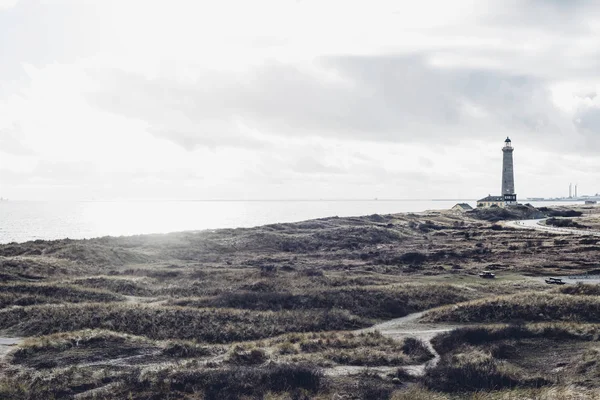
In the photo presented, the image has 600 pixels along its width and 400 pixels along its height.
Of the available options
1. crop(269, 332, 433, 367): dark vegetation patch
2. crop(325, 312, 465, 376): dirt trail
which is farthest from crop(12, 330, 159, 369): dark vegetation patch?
crop(325, 312, 465, 376): dirt trail

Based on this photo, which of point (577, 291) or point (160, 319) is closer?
point (160, 319)

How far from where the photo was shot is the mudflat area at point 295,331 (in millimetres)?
20172

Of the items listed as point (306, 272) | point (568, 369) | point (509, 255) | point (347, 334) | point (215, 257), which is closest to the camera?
point (568, 369)

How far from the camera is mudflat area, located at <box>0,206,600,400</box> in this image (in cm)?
2017

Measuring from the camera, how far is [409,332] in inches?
1145

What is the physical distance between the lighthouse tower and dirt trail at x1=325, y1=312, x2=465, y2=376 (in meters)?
136

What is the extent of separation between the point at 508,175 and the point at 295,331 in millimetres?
146219

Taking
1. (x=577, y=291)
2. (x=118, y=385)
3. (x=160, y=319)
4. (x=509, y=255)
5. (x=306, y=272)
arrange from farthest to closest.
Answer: (x=509, y=255) → (x=306, y=272) → (x=577, y=291) → (x=160, y=319) → (x=118, y=385)

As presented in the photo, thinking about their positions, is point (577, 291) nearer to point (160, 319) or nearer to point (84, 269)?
point (160, 319)

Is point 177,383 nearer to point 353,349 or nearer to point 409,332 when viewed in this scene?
point 353,349

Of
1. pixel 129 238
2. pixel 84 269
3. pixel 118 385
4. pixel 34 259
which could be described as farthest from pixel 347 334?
pixel 129 238

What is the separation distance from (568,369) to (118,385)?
66.8 ft

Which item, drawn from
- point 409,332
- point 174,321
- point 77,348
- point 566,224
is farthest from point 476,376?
point 566,224

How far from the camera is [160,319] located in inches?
1220
